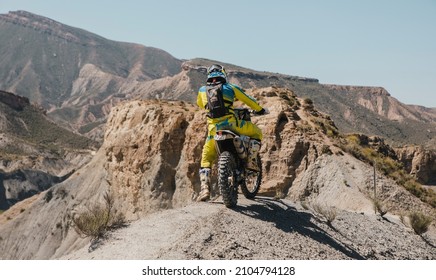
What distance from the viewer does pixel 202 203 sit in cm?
1147

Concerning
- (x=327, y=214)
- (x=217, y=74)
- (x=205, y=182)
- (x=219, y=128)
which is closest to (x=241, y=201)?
(x=205, y=182)

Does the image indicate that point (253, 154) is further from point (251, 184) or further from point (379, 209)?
point (379, 209)

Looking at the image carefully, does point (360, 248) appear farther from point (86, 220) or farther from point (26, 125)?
point (26, 125)

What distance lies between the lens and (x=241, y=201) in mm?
12148

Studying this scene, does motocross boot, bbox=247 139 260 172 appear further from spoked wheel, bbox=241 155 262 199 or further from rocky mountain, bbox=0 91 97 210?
rocky mountain, bbox=0 91 97 210

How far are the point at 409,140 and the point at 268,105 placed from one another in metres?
120

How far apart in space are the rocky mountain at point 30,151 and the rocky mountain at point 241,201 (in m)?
82.0

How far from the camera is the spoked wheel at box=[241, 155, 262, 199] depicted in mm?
12273

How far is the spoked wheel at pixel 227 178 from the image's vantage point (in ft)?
34.5

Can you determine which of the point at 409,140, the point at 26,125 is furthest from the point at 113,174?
the point at 26,125

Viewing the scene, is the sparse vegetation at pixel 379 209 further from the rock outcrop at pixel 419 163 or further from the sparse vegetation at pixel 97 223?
the rock outcrop at pixel 419 163

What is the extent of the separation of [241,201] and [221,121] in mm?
2285

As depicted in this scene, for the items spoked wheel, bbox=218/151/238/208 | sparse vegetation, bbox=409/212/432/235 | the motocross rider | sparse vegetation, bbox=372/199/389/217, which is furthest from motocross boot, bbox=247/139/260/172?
sparse vegetation, bbox=372/199/389/217

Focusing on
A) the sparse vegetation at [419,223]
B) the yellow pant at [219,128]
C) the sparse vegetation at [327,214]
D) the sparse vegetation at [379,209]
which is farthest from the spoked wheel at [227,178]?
the sparse vegetation at [379,209]
